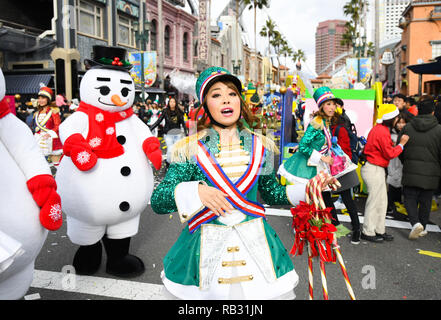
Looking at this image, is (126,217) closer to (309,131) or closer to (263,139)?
(263,139)

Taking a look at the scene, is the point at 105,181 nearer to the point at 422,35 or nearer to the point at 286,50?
the point at 422,35

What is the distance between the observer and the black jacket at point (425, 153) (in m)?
4.88

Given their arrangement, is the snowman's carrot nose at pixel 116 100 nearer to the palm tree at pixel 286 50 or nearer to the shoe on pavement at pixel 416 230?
the shoe on pavement at pixel 416 230

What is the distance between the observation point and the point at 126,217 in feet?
12.2

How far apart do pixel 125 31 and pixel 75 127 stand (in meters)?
27.5

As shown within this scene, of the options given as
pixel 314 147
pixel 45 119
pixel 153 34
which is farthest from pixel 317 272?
pixel 153 34

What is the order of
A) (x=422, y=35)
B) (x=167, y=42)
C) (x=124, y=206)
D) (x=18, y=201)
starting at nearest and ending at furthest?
(x=18, y=201), (x=124, y=206), (x=422, y=35), (x=167, y=42)

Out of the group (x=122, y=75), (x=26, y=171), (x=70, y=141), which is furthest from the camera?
(x=122, y=75)

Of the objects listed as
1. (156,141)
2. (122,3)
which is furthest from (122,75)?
(122,3)

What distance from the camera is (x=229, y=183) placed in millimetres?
2082

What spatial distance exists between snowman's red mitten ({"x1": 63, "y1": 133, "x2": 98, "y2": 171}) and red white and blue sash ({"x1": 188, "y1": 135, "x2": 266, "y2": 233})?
1.60 metres

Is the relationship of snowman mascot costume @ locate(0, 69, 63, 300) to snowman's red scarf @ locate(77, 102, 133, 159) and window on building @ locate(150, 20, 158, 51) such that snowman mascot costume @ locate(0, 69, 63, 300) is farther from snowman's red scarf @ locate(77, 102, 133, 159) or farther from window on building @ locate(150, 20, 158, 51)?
window on building @ locate(150, 20, 158, 51)

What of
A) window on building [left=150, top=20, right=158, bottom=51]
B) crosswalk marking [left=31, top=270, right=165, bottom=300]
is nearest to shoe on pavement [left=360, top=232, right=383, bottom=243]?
crosswalk marking [left=31, top=270, right=165, bottom=300]
